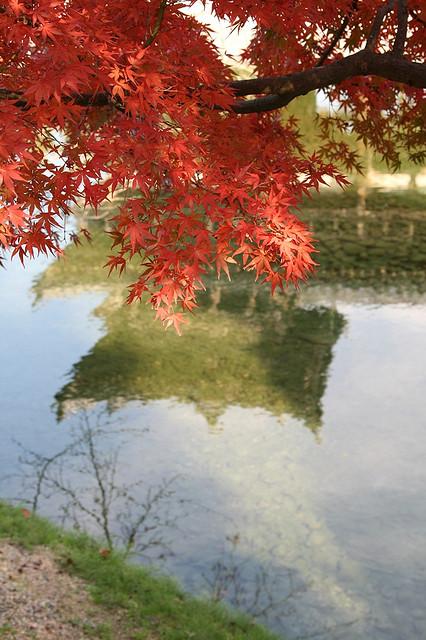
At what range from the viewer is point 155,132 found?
325 cm

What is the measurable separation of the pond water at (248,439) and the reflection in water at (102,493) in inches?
0.9

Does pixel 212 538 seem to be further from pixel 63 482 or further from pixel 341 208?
pixel 341 208

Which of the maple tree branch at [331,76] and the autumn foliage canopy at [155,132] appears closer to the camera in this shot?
the autumn foliage canopy at [155,132]

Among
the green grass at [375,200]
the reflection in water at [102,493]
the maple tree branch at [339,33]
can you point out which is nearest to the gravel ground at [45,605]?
the reflection in water at [102,493]

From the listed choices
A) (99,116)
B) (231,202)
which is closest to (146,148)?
(231,202)

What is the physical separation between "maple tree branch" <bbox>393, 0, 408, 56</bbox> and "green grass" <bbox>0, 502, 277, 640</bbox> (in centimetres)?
414

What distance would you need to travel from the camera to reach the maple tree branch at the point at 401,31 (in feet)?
14.8

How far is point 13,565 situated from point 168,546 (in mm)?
1475

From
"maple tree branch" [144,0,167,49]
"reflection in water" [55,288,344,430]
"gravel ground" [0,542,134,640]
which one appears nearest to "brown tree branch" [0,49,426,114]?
"maple tree branch" [144,0,167,49]

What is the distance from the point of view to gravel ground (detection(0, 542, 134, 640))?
5.85 metres

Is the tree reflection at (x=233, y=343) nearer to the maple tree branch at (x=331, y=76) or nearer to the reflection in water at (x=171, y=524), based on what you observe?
the reflection in water at (x=171, y=524)

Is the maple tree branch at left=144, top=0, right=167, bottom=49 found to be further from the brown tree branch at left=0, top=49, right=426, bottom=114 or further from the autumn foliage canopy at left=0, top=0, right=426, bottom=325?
the brown tree branch at left=0, top=49, right=426, bottom=114

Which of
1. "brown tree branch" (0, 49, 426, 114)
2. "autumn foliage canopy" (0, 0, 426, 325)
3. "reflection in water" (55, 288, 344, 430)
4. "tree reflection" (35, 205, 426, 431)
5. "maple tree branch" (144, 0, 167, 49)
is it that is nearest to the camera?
"autumn foliage canopy" (0, 0, 426, 325)

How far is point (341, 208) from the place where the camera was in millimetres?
25547
